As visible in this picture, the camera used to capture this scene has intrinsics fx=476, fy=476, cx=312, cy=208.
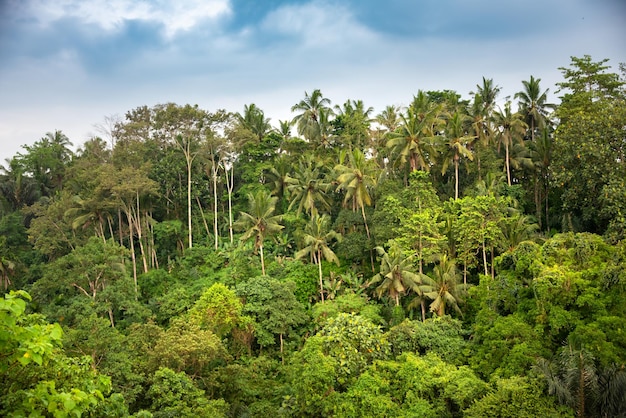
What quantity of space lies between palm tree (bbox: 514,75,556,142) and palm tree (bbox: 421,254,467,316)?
13.4m

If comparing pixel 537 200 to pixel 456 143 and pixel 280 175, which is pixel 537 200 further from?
pixel 280 175

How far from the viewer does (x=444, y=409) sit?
1486cm

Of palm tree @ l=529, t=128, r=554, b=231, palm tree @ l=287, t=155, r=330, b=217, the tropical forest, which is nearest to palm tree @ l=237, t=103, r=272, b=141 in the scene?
the tropical forest

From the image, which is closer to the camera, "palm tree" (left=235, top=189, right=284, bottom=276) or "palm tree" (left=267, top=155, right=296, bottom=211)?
"palm tree" (left=235, top=189, right=284, bottom=276)

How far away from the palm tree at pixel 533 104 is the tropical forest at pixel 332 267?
0.49ft

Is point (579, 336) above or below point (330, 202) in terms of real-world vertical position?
below

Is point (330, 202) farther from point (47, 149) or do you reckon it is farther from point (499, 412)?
point (47, 149)

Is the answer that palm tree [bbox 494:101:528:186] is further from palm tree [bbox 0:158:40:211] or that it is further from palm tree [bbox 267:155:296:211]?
palm tree [bbox 0:158:40:211]

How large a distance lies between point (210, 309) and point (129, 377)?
5.78 meters

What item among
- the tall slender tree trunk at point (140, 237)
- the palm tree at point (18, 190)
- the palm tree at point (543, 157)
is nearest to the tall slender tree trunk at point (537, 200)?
the palm tree at point (543, 157)

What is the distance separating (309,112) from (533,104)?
15523 millimetres

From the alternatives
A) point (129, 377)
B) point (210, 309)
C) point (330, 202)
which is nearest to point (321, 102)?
point (330, 202)

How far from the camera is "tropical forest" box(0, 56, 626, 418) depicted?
559 inches

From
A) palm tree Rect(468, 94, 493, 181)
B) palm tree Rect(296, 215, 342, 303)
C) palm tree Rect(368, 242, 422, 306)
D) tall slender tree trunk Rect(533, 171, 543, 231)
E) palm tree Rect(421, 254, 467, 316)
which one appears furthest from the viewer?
palm tree Rect(468, 94, 493, 181)
